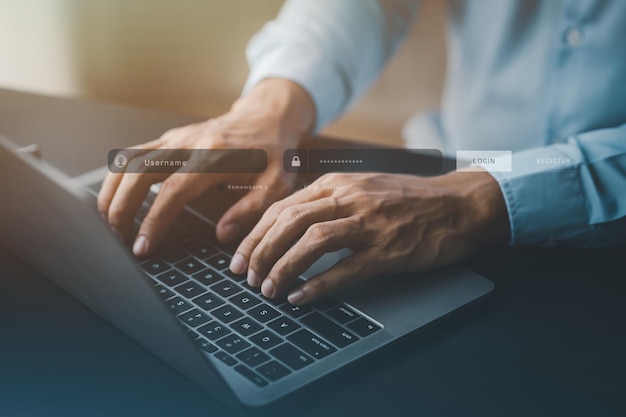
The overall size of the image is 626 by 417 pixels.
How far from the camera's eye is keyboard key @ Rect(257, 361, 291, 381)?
0.42 metres

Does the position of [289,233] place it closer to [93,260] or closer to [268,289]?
[268,289]

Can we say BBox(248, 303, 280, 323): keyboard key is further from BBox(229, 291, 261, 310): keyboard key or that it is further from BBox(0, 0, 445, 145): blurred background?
BBox(0, 0, 445, 145): blurred background

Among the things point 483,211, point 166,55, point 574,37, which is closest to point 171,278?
point 483,211

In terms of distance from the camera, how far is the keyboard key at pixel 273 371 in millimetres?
417

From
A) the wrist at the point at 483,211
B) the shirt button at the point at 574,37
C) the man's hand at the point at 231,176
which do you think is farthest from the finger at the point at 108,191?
the shirt button at the point at 574,37

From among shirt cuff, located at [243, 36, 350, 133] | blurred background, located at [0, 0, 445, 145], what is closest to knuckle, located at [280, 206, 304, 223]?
shirt cuff, located at [243, 36, 350, 133]

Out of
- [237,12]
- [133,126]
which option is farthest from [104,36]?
[133,126]

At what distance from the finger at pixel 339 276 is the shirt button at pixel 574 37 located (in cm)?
43

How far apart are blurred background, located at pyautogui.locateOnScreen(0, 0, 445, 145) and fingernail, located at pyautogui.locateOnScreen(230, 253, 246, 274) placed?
27.6 inches

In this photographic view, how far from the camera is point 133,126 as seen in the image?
0.87 metres

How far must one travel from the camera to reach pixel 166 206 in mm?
600

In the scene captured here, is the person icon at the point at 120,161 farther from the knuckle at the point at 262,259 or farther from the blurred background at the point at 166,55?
the blurred background at the point at 166,55

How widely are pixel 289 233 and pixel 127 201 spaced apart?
18 centimetres

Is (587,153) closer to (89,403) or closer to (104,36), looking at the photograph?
(89,403)
